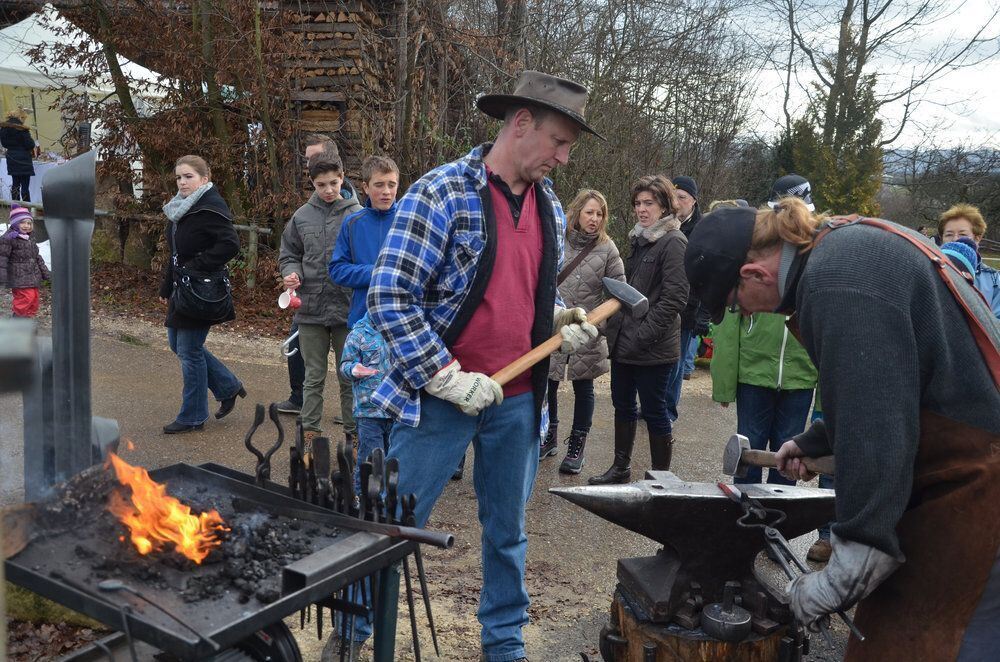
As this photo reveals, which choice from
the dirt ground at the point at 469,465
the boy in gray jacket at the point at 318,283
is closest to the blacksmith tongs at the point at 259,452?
the dirt ground at the point at 469,465

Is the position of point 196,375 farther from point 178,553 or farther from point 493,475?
point 178,553

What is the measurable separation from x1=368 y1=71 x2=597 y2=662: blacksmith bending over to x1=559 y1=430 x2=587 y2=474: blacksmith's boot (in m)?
2.43

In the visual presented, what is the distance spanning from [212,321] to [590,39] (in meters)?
8.10

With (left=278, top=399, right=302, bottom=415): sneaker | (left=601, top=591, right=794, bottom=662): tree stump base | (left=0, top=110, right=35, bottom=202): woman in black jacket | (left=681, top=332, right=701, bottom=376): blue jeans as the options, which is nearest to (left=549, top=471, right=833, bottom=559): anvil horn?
(left=601, top=591, right=794, bottom=662): tree stump base

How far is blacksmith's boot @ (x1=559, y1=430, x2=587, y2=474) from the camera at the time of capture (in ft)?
18.4

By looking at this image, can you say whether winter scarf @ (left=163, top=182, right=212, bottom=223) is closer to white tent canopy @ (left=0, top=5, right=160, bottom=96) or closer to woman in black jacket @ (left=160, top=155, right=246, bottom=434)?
woman in black jacket @ (left=160, top=155, right=246, bottom=434)

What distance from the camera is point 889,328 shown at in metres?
1.81

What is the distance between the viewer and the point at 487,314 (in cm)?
296

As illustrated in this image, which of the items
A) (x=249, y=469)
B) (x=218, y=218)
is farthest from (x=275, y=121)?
(x=249, y=469)

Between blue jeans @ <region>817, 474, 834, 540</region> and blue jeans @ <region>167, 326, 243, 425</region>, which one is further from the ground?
blue jeans @ <region>167, 326, 243, 425</region>

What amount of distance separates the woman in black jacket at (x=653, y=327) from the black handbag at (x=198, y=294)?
2718mm

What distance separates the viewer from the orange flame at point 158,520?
2264 mm

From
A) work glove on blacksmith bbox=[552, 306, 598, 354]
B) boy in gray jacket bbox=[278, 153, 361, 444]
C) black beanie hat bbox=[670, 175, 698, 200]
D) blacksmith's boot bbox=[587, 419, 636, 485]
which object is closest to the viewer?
work glove on blacksmith bbox=[552, 306, 598, 354]

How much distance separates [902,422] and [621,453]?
364cm
